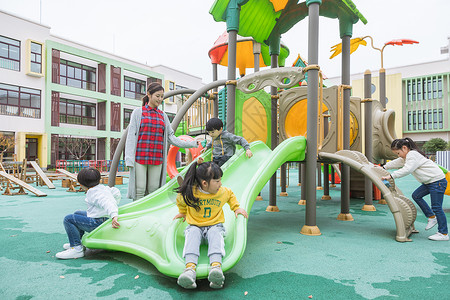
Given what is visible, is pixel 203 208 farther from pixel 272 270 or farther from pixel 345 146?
pixel 345 146

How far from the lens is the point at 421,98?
34.2 m

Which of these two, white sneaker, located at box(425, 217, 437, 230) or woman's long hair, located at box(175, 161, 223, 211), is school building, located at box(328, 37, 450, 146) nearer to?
white sneaker, located at box(425, 217, 437, 230)

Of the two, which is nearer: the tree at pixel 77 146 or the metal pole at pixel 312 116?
the metal pole at pixel 312 116

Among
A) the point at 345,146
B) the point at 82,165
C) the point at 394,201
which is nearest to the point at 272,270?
the point at 394,201

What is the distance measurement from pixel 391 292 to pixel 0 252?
399 centimetres

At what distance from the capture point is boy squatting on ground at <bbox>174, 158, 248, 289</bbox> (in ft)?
8.54

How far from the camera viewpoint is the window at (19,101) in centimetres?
2125

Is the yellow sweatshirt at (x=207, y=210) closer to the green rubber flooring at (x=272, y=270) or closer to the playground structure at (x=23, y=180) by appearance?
the green rubber flooring at (x=272, y=270)

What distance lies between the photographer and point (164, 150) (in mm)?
4039

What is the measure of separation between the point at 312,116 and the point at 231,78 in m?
1.74

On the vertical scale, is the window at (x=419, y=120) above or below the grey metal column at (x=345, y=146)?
above

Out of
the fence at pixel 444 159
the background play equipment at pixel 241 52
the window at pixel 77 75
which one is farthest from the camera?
the window at pixel 77 75

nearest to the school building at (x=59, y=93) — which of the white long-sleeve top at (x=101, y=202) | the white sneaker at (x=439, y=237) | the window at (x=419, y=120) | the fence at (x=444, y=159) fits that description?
the white long-sleeve top at (x=101, y=202)

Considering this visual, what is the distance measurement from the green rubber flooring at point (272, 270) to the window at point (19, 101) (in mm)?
20602
